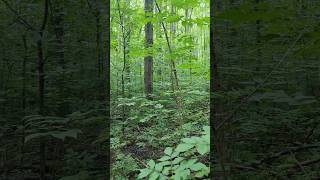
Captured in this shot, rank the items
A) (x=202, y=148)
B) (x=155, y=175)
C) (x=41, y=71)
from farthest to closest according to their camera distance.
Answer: (x=155, y=175) < (x=202, y=148) < (x=41, y=71)

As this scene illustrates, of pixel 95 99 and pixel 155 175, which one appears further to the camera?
pixel 155 175

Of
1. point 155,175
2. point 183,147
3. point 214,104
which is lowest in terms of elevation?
point 155,175

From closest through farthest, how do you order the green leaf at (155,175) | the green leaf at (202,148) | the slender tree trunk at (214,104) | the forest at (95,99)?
the slender tree trunk at (214,104), the forest at (95,99), the green leaf at (202,148), the green leaf at (155,175)

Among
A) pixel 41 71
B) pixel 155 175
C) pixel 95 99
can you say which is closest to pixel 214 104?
pixel 95 99

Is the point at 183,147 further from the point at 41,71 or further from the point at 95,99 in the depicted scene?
the point at 41,71

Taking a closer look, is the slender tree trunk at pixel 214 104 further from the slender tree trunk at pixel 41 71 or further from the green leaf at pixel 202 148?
the slender tree trunk at pixel 41 71

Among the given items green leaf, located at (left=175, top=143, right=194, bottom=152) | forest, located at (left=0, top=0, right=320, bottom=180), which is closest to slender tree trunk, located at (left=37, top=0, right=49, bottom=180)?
forest, located at (left=0, top=0, right=320, bottom=180)

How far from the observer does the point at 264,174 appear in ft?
4.91

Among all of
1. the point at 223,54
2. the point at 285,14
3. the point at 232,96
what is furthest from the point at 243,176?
the point at 285,14

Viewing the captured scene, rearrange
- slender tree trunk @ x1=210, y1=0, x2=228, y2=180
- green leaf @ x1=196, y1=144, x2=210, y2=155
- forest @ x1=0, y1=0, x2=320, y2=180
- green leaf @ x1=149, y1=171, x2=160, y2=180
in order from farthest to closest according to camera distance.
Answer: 1. green leaf @ x1=149, y1=171, x2=160, y2=180
2. green leaf @ x1=196, y1=144, x2=210, y2=155
3. forest @ x1=0, y1=0, x2=320, y2=180
4. slender tree trunk @ x1=210, y1=0, x2=228, y2=180

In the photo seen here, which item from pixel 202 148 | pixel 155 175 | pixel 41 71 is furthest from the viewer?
pixel 155 175

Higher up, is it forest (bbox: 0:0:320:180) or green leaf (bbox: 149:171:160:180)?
forest (bbox: 0:0:320:180)

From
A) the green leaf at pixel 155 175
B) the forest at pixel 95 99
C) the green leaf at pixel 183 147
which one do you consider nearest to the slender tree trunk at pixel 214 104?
the forest at pixel 95 99

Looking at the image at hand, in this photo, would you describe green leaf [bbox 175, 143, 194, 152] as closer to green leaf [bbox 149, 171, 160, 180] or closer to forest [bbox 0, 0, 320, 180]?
forest [bbox 0, 0, 320, 180]
